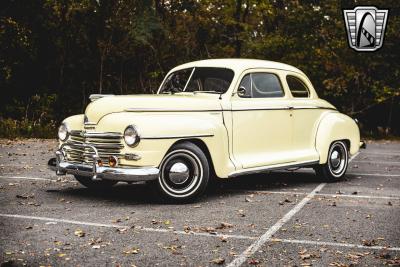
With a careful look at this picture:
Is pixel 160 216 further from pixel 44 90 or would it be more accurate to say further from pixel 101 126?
pixel 44 90

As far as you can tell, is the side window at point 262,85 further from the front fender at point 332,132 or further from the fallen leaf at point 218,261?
the fallen leaf at point 218,261

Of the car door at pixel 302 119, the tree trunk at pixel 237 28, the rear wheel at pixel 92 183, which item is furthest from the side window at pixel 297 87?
the tree trunk at pixel 237 28

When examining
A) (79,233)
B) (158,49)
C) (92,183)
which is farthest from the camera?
(158,49)

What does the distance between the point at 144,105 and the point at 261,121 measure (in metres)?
2.06

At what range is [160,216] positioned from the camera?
685cm

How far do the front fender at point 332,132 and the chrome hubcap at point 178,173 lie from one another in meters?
3.08

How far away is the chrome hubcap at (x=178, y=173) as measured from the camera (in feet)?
24.8

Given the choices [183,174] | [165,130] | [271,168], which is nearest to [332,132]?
[271,168]

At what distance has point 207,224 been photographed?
646cm

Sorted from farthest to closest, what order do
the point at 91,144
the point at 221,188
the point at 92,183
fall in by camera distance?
1. the point at 221,188
2. the point at 92,183
3. the point at 91,144

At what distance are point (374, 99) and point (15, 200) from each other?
54.3ft

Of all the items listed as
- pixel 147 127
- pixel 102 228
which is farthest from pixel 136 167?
pixel 102 228

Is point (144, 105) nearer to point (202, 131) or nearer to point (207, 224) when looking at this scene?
point (202, 131)

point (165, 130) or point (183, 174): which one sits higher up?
point (165, 130)
